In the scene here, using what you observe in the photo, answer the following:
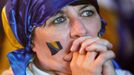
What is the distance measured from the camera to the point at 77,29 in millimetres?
702

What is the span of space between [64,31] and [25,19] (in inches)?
4.3

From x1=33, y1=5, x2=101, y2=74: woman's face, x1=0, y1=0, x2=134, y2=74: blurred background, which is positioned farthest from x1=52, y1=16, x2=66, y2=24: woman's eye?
x1=0, y1=0, x2=134, y2=74: blurred background

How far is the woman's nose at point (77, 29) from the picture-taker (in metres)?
0.70

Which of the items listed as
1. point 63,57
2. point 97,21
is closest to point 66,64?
point 63,57

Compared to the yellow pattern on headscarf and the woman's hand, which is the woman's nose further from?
the yellow pattern on headscarf

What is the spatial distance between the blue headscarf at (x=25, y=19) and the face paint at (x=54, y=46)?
60mm

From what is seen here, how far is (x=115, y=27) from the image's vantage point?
0.79 m

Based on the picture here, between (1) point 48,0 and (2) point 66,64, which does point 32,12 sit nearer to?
(1) point 48,0

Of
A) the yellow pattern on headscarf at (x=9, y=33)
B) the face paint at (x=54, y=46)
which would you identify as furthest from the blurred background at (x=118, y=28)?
the face paint at (x=54, y=46)

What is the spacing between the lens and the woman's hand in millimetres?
683

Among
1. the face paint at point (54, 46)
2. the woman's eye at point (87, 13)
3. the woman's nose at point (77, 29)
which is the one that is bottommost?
the face paint at point (54, 46)

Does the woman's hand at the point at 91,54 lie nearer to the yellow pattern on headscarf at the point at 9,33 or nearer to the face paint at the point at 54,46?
the face paint at the point at 54,46

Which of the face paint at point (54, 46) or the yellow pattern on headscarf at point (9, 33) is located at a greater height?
the yellow pattern on headscarf at point (9, 33)

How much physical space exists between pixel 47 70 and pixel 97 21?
0.65ft
